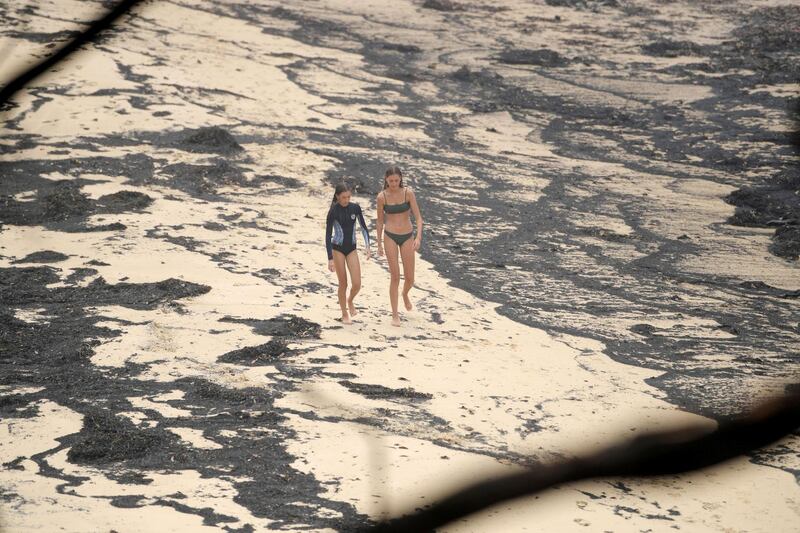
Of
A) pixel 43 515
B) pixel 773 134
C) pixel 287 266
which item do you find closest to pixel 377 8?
pixel 773 134

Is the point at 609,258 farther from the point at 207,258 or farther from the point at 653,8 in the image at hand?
the point at 653,8

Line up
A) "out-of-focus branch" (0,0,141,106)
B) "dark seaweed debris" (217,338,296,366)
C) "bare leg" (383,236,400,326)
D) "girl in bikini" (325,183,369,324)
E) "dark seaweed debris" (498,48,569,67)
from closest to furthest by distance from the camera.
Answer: "out-of-focus branch" (0,0,141,106) → "dark seaweed debris" (217,338,296,366) → "girl in bikini" (325,183,369,324) → "bare leg" (383,236,400,326) → "dark seaweed debris" (498,48,569,67)

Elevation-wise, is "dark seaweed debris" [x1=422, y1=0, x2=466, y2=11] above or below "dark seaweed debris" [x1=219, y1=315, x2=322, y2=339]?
above

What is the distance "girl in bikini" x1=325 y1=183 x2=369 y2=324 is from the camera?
296 inches

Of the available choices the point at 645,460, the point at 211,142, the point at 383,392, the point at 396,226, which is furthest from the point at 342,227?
the point at 645,460

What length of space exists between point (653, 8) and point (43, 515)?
1919 centimetres

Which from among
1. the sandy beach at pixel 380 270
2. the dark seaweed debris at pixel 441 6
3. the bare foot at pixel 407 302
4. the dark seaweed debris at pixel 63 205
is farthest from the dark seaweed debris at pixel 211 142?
the dark seaweed debris at pixel 441 6

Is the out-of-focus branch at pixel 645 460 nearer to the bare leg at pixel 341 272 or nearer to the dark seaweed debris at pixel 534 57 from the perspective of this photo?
the bare leg at pixel 341 272

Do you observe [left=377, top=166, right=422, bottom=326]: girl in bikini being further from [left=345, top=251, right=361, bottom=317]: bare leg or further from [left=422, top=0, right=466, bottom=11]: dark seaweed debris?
[left=422, top=0, right=466, bottom=11]: dark seaweed debris

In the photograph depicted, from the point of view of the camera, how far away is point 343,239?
301 inches

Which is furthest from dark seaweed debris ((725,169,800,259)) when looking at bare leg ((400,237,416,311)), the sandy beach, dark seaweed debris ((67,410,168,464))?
dark seaweed debris ((67,410,168,464))

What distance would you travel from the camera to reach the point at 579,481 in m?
0.56

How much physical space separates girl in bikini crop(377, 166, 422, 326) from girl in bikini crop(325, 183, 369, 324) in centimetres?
19

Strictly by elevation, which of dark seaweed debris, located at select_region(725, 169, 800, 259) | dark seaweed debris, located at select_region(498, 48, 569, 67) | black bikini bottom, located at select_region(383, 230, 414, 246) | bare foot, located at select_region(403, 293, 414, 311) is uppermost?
dark seaweed debris, located at select_region(498, 48, 569, 67)
